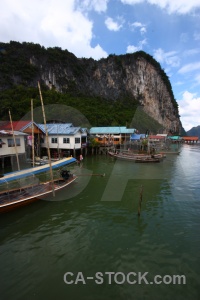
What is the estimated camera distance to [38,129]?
32.0 meters

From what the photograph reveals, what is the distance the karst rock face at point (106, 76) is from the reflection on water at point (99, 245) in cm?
6674

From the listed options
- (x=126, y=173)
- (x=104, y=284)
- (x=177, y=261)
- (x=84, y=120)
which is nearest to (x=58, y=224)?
(x=104, y=284)

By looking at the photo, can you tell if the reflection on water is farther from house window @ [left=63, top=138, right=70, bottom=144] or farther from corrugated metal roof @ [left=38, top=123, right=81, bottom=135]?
corrugated metal roof @ [left=38, top=123, right=81, bottom=135]

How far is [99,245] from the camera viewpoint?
1006cm

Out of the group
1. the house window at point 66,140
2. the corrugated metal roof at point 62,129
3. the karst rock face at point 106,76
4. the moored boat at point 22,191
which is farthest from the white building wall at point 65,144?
the karst rock face at point 106,76

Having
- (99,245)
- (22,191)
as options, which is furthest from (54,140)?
(99,245)

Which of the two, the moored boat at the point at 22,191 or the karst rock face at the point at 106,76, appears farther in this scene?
the karst rock face at the point at 106,76

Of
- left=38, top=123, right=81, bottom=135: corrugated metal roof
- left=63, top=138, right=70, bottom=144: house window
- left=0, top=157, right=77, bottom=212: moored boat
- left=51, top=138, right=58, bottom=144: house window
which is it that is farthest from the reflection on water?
left=51, top=138, right=58, bottom=144: house window

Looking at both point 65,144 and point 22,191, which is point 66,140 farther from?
point 22,191

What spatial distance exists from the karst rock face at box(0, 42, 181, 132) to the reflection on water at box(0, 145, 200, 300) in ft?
219

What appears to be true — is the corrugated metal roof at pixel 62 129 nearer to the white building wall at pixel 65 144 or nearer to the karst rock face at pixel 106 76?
the white building wall at pixel 65 144

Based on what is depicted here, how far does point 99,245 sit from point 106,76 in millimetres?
108024

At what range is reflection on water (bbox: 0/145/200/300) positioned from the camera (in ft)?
24.6

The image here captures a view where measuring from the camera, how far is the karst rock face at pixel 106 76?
3123 inches
